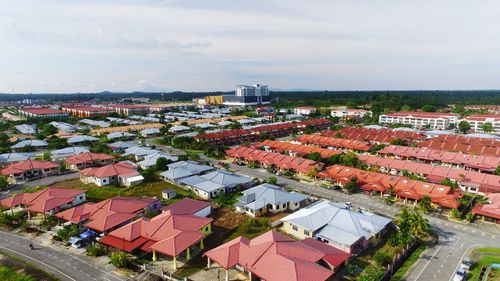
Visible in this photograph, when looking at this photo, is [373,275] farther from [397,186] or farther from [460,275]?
[397,186]

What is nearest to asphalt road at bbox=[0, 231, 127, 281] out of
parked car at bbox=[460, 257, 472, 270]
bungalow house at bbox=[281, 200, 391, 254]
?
bungalow house at bbox=[281, 200, 391, 254]

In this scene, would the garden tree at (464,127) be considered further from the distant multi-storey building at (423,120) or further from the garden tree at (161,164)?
the garden tree at (161,164)

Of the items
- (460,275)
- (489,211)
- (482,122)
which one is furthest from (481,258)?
(482,122)

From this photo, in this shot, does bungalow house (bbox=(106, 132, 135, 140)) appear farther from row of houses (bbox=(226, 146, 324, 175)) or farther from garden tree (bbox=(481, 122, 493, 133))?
garden tree (bbox=(481, 122, 493, 133))

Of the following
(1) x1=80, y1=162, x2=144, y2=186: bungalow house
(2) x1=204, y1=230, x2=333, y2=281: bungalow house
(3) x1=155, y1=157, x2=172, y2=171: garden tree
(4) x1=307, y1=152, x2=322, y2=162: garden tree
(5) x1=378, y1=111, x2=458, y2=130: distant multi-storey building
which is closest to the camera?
(2) x1=204, y1=230, x2=333, y2=281: bungalow house

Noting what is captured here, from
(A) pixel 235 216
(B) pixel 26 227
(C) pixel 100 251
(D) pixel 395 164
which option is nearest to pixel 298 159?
(D) pixel 395 164
